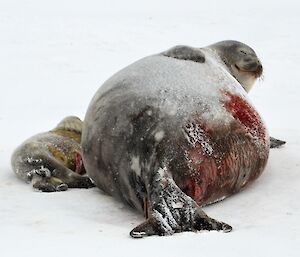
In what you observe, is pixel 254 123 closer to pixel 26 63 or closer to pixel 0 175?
pixel 0 175

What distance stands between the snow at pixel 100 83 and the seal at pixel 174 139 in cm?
11

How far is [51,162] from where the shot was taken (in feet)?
12.8

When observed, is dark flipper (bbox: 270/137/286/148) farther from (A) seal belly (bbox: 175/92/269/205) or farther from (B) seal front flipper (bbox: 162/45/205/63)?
(B) seal front flipper (bbox: 162/45/205/63)

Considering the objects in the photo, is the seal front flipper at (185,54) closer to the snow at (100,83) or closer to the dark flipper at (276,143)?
the snow at (100,83)

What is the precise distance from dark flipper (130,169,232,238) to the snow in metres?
0.07

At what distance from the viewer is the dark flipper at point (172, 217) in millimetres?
2676

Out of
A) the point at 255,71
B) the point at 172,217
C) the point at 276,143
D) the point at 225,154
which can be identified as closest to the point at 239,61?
the point at 255,71

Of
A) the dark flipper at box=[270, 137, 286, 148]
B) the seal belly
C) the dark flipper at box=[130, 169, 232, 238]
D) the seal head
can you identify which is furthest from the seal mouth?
the dark flipper at box=[130, 169, 232, 238]

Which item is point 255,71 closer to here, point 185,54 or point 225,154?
point 185,54

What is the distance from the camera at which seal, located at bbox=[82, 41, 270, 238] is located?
2965 millimetres

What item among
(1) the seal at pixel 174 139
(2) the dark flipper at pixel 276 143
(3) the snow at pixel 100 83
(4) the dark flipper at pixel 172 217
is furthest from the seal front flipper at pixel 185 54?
(4) the dark flipper at pixel 172 217

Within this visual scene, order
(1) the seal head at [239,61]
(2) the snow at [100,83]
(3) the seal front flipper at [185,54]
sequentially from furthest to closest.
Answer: (1) the seal head at [239,61], (3) the seal front flipper at [185,54], (2) the snow at [100,83]

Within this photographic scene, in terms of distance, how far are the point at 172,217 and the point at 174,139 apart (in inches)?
18.7

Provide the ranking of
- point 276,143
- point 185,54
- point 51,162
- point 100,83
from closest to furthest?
point 185,54 → point 51,162 → point 276,143 → point 100,83
